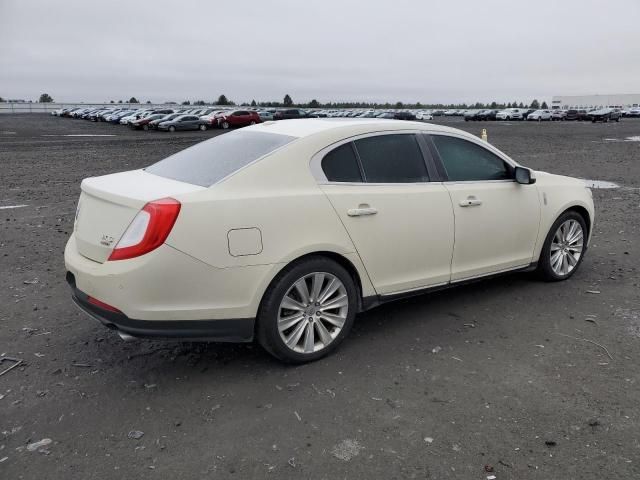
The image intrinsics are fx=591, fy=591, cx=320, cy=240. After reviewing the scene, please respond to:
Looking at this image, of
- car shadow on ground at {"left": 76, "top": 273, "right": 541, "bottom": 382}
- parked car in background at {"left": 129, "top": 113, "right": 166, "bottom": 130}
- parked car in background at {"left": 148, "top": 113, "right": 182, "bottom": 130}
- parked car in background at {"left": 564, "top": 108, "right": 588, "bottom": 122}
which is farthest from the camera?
parked car in background at {"left": 564, "top": 108, "right": 588, "bottom": 122}

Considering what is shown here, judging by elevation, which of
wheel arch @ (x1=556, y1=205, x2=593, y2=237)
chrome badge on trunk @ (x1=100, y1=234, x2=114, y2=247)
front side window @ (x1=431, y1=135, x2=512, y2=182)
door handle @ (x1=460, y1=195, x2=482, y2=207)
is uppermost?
front side window @ (x1=431, y1=135, x2=512, y2=182)

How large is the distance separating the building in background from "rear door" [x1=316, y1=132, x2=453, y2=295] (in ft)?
460

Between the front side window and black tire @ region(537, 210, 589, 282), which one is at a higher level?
the front side window

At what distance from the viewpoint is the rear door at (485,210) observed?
4.89m

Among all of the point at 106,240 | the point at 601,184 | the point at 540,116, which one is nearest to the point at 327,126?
the point at 106,240

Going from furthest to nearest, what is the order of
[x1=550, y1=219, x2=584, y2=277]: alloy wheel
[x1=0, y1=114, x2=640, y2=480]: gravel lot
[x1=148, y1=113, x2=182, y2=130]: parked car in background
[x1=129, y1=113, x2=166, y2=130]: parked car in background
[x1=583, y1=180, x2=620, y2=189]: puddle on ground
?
[x1=129, y1=113, x2=166, y2=130]: parked car in background
[x1=148, y1=113, x2=182, y2=130]: parked car in background
[x1=583, y1=180, x2=620, y2=189]: puddle on ground
[x1=550, y1=219, x2=584, y2=277]: alloy wheel
[x1=0, y1=114, x2=640, y2=480]: gravel lot

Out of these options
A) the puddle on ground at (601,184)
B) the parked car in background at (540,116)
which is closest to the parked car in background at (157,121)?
the puddle on ground at (601,184)

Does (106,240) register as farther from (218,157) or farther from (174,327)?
(218,157)

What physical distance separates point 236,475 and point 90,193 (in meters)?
2.24

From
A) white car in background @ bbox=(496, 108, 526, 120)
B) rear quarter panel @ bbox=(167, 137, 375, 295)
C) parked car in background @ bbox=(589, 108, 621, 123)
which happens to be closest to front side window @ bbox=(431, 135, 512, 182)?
rear quarter panel @ bbox=(167, 137, 375, 295)

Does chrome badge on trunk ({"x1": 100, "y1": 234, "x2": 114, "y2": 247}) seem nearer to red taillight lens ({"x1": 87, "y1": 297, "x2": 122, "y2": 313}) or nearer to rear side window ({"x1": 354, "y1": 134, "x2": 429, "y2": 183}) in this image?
red taillight lens ({"x1": 87, "y1": 297, "x2": 122, "y2": 313})

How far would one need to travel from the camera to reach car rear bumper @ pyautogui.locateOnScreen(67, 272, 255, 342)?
3.60 m

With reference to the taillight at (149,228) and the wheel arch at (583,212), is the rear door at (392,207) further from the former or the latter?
the wheel arch at (583,212)

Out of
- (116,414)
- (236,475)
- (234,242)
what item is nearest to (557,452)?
(236,475)
